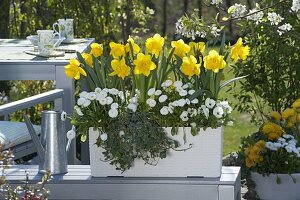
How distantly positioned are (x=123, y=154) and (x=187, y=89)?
11.8 inches

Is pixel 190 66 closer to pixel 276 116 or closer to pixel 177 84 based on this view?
pixel 177 84

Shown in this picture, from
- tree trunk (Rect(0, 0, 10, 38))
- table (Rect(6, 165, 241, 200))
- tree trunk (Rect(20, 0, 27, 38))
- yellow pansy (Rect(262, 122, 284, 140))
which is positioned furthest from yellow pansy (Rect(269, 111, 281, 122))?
tree trunk (Rect(20, 0, 27, 38))

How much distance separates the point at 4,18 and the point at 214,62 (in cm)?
376

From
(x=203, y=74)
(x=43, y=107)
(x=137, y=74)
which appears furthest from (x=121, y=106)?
(x=43, y=107)

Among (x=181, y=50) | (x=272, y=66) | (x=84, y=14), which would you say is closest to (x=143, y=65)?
(x=181, y=50)

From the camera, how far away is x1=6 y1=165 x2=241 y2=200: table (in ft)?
8.83

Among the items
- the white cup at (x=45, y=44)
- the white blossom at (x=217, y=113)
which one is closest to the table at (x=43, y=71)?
the white cup at (x=45, y=44)

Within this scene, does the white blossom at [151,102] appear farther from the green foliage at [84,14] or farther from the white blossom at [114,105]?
the green foliage at [84,14]

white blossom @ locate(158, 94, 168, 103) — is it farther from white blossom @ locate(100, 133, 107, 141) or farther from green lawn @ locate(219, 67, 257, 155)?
green lawn @ locate(219, 67, 257, 155)

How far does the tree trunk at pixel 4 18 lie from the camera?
20.4ft

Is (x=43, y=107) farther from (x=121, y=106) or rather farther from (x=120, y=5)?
(x=121, y=106)

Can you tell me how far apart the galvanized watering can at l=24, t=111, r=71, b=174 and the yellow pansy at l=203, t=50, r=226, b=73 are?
510mm

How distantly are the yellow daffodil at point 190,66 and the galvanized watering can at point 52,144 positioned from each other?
44 cm

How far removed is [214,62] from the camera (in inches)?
107
